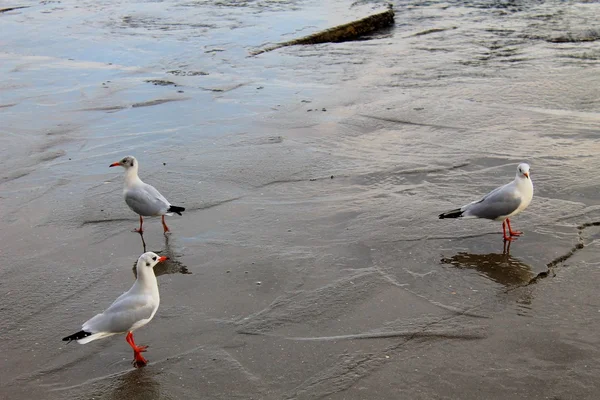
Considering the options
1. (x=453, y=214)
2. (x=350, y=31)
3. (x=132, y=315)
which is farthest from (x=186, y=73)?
(x=132, y=315)

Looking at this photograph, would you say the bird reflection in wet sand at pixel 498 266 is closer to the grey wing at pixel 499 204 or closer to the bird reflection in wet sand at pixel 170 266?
the grey wing at pixel 499 204

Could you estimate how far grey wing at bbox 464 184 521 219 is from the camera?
6.34m

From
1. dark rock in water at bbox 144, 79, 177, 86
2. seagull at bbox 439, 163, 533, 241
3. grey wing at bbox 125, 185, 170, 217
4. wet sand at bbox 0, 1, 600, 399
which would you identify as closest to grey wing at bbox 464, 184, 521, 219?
seagull at bbox 439, 163, 533, 241

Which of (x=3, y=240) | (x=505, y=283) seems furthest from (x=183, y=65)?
(x=505, y=283)

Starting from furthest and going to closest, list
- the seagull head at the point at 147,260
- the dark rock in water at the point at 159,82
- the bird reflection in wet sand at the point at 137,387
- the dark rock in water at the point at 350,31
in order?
1. the dark rock in water at the point at 350,31
2. the dark rock in water at the point at 159,82
3. the seagull head at the point at 147,260
4. the bird reflection in wet sand at the point at 137,387

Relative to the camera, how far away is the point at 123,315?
482cm

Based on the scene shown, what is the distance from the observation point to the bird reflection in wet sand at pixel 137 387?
452 cm

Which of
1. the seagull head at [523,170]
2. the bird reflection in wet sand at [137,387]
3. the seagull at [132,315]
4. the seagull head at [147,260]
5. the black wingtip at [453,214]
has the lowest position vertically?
the bird reflection in wet sand at [137,387]

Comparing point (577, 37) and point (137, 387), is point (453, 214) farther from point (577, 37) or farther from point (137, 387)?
point (577, 37)

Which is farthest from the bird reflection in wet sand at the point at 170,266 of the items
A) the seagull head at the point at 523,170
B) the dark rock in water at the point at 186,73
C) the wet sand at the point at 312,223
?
the dark rock in water at the point at 186,73

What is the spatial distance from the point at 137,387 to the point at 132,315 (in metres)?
0.46

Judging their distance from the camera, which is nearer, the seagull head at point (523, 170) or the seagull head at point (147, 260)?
the seagull head at point (147, 260)

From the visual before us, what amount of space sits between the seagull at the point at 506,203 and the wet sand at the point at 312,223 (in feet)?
0.69

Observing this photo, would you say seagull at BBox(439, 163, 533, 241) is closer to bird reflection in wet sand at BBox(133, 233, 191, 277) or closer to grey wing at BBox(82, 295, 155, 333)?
bird reflection in wet sand at BBox(133, 233, 191, 277)
